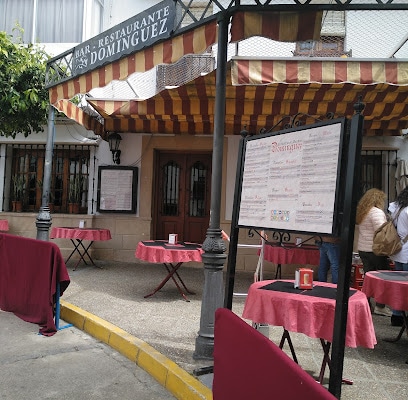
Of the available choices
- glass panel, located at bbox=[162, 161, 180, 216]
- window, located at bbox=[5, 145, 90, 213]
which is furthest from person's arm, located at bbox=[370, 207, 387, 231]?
window, located at bbox=[5, 145, 90, 213]

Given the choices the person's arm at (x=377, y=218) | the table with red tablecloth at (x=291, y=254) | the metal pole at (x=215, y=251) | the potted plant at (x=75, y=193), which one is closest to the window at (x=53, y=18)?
the potted plant at (x=75, y=193)

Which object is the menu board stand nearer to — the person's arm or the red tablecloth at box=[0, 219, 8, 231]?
the person's arm

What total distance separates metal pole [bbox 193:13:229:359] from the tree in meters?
4.99

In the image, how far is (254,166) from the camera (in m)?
2.95

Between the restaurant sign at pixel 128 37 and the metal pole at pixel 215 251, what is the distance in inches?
36.9

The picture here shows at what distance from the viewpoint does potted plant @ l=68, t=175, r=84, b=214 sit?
9406 millimetres

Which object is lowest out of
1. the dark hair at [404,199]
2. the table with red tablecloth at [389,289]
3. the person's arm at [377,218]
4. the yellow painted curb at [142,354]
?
the yellow painted curb at [142,354]

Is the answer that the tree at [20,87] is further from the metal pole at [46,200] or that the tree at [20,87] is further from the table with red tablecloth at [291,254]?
the table with red tablecloth at [291,254]

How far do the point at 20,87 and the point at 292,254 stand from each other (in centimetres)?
583

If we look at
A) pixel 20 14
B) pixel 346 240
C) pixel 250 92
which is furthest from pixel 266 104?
pixel 20 14

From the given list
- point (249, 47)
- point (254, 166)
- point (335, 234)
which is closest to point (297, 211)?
point (335, 234)

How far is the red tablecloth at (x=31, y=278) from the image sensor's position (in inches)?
181

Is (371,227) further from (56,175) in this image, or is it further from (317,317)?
(56,175)

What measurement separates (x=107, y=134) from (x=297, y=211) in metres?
7.40
